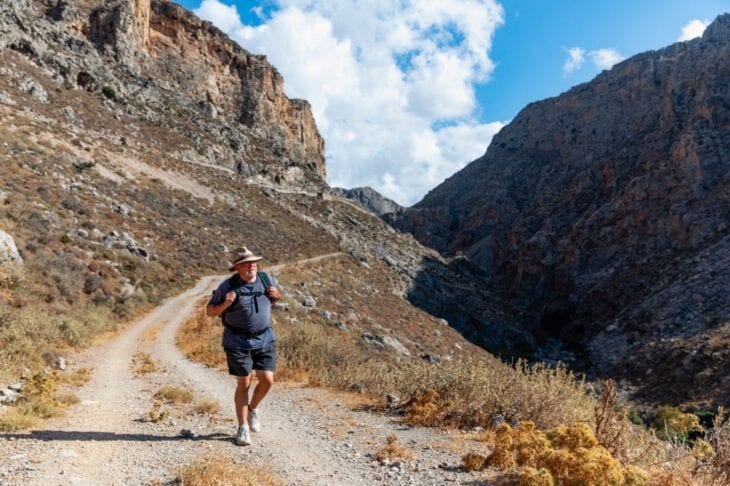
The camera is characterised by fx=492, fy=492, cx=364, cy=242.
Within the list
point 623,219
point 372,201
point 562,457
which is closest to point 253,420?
point 562,457

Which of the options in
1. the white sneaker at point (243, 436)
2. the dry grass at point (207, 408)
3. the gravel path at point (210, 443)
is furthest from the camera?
the dry grass at point (207, 408)

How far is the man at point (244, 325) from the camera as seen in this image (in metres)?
5.65

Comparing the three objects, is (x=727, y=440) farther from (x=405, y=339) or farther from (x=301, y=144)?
(x=301, y=144)

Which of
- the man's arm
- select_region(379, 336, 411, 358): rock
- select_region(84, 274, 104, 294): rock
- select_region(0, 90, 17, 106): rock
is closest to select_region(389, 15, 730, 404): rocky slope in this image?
select_region(379, 336, 411, 358): rock

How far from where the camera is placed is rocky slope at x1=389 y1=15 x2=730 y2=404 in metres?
37.1

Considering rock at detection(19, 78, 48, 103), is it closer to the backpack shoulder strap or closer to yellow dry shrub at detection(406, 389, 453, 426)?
the backpack shoulder strap

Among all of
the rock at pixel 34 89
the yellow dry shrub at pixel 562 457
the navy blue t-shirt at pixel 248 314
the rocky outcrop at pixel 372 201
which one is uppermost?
the rocky outcrop at pixel 372 201

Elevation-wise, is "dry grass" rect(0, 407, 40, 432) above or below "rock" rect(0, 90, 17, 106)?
below

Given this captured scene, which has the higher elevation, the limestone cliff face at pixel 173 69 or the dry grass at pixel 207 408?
the limestone cliff face at pixel 173 69

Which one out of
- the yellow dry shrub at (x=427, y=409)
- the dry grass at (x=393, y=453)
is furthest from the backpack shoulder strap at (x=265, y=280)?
the yellow dry shrub at (x=427, y=409)

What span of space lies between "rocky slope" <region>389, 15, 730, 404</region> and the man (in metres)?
27.2

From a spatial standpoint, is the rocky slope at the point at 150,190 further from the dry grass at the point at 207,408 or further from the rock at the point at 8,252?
the dry grass at the point at 207,408

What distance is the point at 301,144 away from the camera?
97875 mm

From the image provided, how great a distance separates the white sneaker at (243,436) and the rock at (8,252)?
10903 mm
